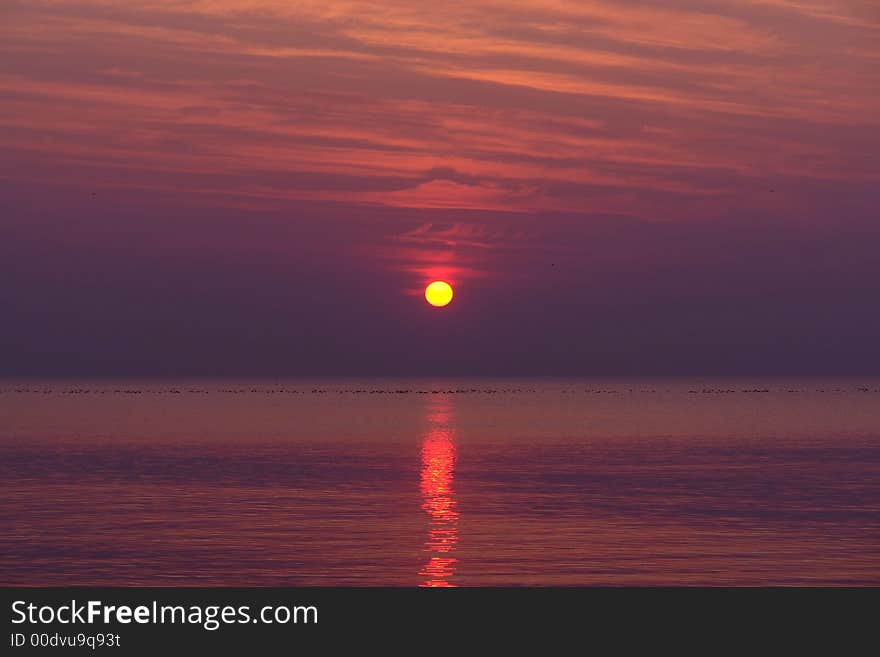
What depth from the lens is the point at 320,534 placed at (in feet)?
139
